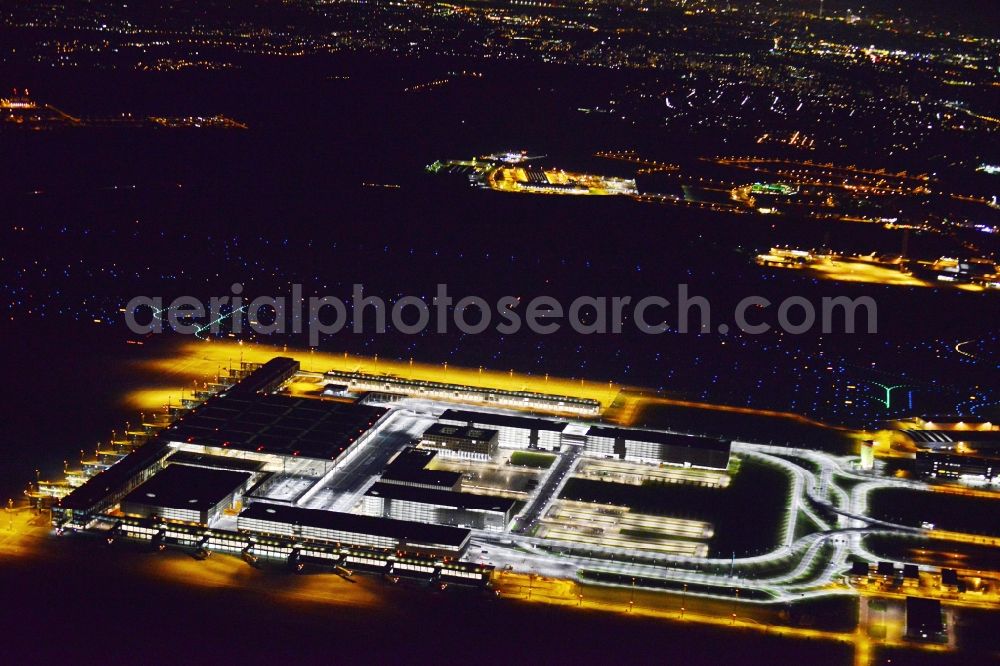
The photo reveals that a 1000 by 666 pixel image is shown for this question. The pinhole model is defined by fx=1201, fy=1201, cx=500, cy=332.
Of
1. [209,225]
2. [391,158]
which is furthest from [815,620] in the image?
[391,158]

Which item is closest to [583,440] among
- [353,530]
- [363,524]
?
[363,524]

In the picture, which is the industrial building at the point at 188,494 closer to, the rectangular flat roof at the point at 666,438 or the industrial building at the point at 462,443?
the industrial building at the point at 462,443

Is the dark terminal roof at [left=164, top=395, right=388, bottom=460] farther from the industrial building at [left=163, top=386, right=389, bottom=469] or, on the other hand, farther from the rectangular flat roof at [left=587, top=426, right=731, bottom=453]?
the rectangular flat roof at [left=587, top=426, right=731, bottom=453]

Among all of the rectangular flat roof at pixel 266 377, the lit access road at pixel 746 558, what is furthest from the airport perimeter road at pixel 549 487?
the rectangular flat roof at pixel 266 377

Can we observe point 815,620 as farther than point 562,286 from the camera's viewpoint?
No

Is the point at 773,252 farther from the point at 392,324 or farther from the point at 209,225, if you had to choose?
the point at 209,225

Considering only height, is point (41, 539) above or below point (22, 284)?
below
